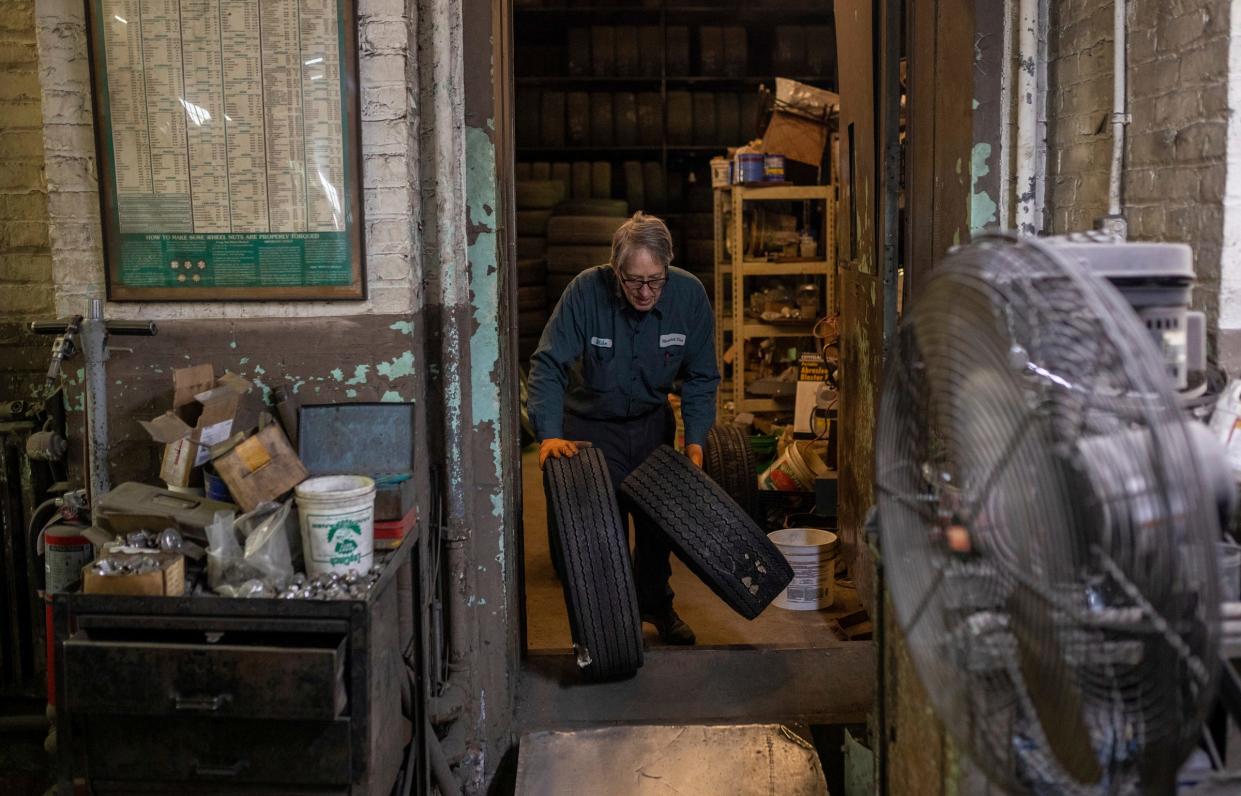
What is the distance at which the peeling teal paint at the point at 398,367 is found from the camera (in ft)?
8.43

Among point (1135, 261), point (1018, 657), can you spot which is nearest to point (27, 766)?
point (1018, 657)

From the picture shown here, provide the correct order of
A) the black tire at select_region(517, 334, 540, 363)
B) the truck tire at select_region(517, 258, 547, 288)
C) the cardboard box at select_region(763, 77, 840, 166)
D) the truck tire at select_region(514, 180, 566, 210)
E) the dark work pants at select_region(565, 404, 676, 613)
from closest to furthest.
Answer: the dark work pants at select_region(565, 404, 676, 613), the cardboard box at select_region(763, 77, 840, 166), the truck tire at select_region(517, 258, 547, 288), the truck tire at select_region(514, 180, 566, 210), the black tire at select_region(517, 334, 540, 363)

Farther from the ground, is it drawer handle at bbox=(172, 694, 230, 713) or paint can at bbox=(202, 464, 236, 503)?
paint can at bbox=(202, 464, 236, 503)

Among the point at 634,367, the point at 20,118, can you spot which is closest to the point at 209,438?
the point at 20,118

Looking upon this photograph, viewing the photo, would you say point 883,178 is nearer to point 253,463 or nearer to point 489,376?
point 489,376

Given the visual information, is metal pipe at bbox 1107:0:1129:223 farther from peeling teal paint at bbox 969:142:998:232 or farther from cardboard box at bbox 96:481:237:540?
cardboard box at bbox 96:481:237:540

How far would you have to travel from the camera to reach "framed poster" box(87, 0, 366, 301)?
2461 mm

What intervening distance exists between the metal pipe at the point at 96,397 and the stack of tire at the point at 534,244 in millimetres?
5196

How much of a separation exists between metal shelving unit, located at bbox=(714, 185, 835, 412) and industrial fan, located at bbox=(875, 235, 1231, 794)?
Result: 4194mm

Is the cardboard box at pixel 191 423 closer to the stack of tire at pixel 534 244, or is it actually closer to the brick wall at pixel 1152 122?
the brick wall at pixel 1152 122

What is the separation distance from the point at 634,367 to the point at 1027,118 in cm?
151

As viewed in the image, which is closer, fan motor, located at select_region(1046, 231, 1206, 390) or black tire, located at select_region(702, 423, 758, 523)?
fan motor, located at select_region(1046, 231, 1206, 390)

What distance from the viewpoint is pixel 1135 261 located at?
4.64ft

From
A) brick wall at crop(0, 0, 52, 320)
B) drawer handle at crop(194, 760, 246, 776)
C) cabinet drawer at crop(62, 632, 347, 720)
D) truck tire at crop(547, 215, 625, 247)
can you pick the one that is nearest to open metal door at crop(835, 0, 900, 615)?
cabinet drawer at crop(62, 632, 347, 720)
